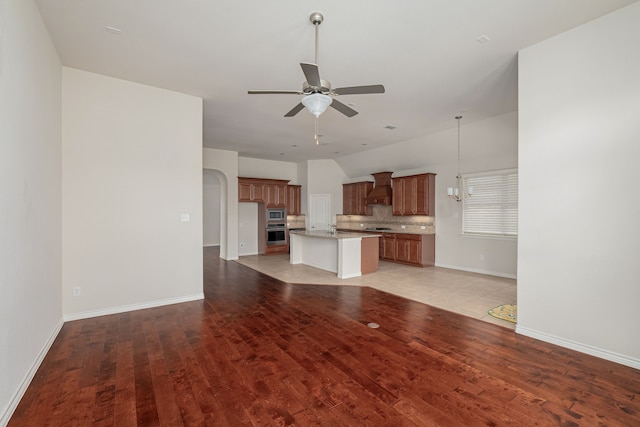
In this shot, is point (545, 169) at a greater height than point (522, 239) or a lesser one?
greater

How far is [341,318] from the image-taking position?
375 centimetres

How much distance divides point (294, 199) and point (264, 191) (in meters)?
1.14

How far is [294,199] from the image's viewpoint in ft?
31.4

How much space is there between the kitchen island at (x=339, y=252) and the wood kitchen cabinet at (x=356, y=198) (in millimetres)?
2475

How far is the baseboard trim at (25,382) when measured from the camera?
6.20 feet

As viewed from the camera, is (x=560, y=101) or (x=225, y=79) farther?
(x=225, y=79)

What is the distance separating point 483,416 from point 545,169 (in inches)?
Result: 99.5

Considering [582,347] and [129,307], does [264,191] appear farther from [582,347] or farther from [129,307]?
[582,347]

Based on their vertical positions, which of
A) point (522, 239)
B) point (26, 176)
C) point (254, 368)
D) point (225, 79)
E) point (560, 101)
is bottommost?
point (254, 368)

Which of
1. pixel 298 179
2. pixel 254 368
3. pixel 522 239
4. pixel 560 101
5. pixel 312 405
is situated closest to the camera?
pixel 312 405

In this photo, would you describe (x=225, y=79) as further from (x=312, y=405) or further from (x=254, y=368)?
(x=312, y=405)

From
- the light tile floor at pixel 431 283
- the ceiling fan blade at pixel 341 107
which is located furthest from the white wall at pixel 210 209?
the ceiling fan blade at pixel 341 107

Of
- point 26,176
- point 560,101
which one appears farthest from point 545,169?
point 26,176

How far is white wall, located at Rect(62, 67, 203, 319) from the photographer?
362 centimetres
